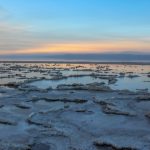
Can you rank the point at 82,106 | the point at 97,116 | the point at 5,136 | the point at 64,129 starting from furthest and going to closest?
1. the point at 82,106
2. the point at 97,116
3. the point at 64,129
4. the point at 5,136

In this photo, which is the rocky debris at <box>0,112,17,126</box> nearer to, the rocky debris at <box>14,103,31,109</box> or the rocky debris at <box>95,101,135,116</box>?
the rocky debris at <box>14,103,31,109</box>

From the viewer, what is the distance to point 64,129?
1287cm

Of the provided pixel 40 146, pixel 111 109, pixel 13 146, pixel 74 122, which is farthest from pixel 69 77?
pixel 13 146

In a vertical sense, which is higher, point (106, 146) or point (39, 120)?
point (39, 120)

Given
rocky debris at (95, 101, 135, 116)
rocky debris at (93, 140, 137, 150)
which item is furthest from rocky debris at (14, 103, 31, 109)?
rocky debris at (93, 140, 137, 150)

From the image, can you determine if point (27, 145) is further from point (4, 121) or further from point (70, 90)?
point (70, 90)

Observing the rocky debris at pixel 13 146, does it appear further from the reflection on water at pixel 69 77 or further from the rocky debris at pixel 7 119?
the reflection on water at pixel 69 77

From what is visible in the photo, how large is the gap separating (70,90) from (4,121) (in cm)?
1157

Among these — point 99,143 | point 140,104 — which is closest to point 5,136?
point 99,143

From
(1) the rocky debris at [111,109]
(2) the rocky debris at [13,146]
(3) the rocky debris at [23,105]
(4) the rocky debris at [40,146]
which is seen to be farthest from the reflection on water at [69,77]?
(2) the rocky debris at [13,146]

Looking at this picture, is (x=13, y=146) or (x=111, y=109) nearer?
(x=13, y=146)

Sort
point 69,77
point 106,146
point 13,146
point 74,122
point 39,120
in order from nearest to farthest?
point 13,146
point 106,146
point 74,122
point 39,120
point 69,77

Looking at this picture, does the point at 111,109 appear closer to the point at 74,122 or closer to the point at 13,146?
the point at 74,122

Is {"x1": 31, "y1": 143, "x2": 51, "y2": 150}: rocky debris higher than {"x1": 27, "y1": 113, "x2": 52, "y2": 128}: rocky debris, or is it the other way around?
{"x1": 27, "y1": 113, "x2": 52, "y2": 128}: rocky debris
